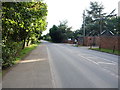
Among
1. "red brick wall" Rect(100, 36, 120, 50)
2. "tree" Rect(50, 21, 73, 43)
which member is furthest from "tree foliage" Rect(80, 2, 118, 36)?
"red brick wall" Rect(100, 36, 120, 50)

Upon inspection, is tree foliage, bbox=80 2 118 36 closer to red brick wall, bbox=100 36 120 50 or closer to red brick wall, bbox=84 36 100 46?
red brick wall, bbox=84 36 100 46

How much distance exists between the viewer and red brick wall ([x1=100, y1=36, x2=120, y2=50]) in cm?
2325

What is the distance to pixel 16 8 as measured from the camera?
10305mm

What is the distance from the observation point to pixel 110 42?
2572 centimetres

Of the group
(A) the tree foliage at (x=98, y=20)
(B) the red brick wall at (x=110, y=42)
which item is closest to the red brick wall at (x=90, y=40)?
(B) the red brick wall at (x=110, y=42)

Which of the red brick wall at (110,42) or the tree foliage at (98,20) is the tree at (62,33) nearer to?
the tree foliage at (98,20)

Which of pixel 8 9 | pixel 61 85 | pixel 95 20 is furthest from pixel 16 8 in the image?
pixel 95 20

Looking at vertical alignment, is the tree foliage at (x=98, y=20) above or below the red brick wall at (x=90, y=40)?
above

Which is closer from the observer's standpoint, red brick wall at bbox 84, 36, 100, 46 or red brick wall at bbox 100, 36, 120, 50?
red brick wall at bbox 100, 36, 120, 50

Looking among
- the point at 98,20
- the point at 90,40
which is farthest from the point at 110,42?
the point at 98,20

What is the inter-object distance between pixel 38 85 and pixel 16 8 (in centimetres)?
660

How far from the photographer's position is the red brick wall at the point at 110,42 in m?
23.2

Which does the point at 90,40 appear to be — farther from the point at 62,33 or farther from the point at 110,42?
the point at 62,33

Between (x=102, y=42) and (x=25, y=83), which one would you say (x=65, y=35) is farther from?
(x=25, y=83)
